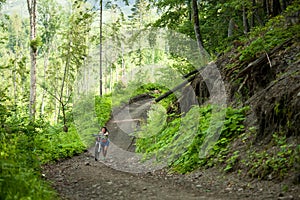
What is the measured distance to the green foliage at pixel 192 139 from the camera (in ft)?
32.0

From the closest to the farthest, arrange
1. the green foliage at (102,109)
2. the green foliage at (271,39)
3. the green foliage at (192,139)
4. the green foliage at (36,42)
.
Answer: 1. the green foliage at (192,139)
2. the green foliage at (271,39)
3. the green foliage at (36,42)
4. the green foliage at (102,109)

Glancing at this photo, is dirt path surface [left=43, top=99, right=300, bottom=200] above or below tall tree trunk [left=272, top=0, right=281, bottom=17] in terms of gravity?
below

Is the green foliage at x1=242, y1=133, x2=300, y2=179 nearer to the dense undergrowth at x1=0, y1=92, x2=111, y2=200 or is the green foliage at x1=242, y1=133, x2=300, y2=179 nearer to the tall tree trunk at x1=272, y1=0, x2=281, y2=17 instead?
the dense undergrowth at x1=0, y1=92, x2=111, y2=200

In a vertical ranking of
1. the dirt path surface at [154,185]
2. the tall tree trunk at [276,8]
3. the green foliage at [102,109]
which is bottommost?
the green foliage at [102,109]

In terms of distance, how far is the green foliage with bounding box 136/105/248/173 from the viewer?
975 centimetres

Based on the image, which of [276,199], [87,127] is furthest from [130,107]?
[276,199]

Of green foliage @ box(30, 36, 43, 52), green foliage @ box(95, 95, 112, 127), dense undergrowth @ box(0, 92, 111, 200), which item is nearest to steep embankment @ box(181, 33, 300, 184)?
dense undergrowth @ box(0, 92, 111, 200)

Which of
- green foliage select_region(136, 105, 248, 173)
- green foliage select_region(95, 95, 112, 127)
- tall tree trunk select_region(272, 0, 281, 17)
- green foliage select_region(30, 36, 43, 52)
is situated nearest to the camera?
green foliage select_region(136, 105, 248, 173)

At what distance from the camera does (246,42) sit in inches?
517

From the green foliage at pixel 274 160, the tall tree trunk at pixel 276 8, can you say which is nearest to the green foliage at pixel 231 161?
the green foliage at pixel 274 160

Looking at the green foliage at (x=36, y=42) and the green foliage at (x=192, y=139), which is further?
the green foliage at (x=36, y=42)

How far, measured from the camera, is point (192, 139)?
435 inches

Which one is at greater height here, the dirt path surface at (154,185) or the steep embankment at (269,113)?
the steep embankment at (269,113)

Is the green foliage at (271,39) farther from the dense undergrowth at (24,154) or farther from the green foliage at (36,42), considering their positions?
the green foliage at (36,42)
